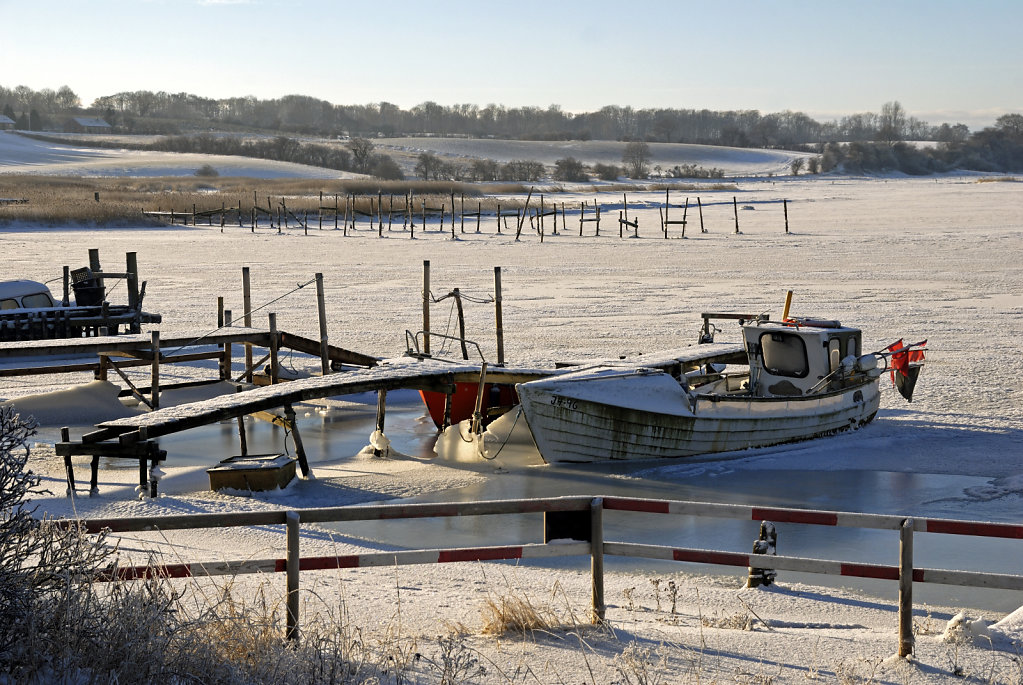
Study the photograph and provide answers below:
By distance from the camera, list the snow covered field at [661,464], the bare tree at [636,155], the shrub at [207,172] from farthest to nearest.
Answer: the bare tree at [636,155], the shrub at [207,172], the snow covered field at [661,464]

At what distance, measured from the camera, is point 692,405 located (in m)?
14.5

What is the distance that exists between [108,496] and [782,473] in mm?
8293

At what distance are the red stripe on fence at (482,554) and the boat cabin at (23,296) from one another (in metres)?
17.0

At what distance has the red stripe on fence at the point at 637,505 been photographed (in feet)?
20.4

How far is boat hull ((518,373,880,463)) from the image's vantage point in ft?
46.3

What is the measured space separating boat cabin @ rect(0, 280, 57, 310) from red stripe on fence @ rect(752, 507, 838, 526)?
59.9 feet

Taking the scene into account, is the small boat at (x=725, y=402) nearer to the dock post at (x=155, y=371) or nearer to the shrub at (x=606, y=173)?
the dock post at (x=155, y=371)

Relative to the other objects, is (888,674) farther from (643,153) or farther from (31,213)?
(643,153)

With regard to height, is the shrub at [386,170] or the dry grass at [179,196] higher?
the shrub at [386,170]

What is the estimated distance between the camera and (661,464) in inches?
568

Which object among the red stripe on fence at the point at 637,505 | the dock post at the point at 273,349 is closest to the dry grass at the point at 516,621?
the red stripe on fence at the point at 637,505

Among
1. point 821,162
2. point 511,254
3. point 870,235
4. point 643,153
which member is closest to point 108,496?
point 511,254

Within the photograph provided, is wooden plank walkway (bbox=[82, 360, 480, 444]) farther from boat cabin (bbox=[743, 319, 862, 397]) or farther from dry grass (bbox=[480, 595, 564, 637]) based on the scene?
dry grass (bbox=[480, 595, 564, 637])

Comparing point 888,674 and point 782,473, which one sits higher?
point 888,674
